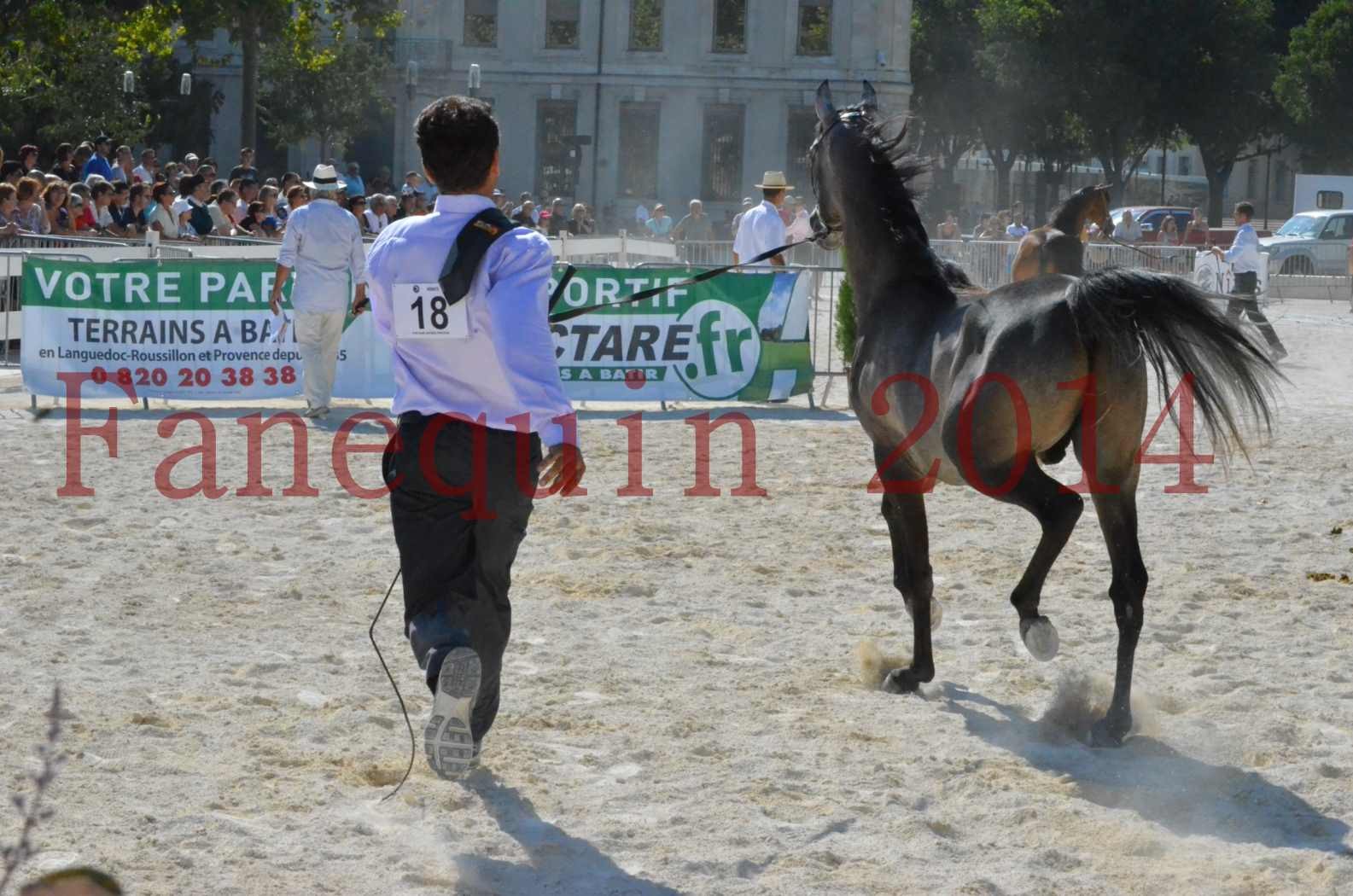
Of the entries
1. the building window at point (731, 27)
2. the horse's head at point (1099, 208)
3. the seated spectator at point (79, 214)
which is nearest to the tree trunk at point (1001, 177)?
the building window at point (731, 27)

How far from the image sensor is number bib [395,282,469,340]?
4289mm

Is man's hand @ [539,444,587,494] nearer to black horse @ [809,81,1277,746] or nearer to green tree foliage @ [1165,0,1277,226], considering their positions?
black horse @ [809,81,1277,746]

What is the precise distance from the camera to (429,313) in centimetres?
432

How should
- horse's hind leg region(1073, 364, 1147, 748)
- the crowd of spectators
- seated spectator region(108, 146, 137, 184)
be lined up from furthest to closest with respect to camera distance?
seated spectator region(108, 146, 137, 184) → the crowd of spectators → horse's hind leg region(1073, 364, 1147, 748)

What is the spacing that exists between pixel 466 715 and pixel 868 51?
50907mm

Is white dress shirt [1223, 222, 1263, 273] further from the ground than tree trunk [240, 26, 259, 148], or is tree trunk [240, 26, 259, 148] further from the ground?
tree trunk [240, 26, 259, 148]

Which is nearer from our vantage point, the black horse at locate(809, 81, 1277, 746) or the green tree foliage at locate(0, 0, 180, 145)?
the black horse at locate(809, 81, 1277, 746)

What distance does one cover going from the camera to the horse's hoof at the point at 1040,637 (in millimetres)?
5586

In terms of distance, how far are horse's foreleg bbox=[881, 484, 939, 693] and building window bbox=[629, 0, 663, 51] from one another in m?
48.5

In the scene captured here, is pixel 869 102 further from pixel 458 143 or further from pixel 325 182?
pixel 325 182

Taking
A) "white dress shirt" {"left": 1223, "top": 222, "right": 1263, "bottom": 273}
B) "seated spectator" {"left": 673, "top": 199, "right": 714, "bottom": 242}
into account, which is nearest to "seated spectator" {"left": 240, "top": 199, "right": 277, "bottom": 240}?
"seated spectator" {"left": 673, "top": 199, "right": 714, "bottom": 242}

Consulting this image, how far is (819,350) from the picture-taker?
17391mm

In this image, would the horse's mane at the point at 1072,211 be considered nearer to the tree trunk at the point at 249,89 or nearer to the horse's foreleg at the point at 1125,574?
the horse's foreleg at the point at 1125,574

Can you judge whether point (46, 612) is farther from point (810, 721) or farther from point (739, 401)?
point (739, 401)
